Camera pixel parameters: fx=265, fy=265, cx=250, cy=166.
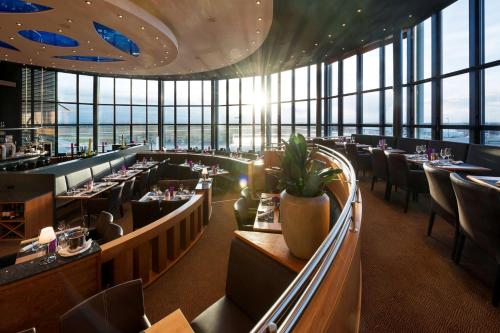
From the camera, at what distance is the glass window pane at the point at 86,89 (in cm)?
1358

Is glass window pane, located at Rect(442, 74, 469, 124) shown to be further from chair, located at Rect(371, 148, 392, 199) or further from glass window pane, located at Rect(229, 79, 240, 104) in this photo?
glass window pane, located at Rect(229, 79, 240, 104)

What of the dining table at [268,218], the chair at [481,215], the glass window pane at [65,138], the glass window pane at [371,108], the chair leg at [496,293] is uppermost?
the glass window pane at [371,108]

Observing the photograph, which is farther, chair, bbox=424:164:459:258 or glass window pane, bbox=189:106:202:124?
glass window pane, bbox=189:106:202:124

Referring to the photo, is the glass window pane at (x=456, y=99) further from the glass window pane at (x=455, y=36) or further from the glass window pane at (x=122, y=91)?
Answer: the glass window pane at (x=122, y=91)

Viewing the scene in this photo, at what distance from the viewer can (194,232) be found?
14.6 feet

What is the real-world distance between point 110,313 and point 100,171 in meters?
7.44

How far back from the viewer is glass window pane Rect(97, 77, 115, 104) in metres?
14.2

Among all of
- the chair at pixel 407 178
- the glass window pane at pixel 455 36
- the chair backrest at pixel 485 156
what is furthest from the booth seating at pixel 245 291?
the glass window pane at pixel 455 36

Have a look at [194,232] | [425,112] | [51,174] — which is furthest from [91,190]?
[425,112]

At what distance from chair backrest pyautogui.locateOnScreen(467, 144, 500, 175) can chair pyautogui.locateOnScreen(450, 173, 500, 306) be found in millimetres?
2967

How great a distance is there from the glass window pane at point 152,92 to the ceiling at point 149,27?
4.71 metres

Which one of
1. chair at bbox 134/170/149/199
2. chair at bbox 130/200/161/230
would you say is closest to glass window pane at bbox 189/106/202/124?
chair at bbox 134/170/149/199

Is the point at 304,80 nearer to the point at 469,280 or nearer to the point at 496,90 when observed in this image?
the point at 496,90

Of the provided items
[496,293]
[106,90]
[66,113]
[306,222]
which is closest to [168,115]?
[106,90]
